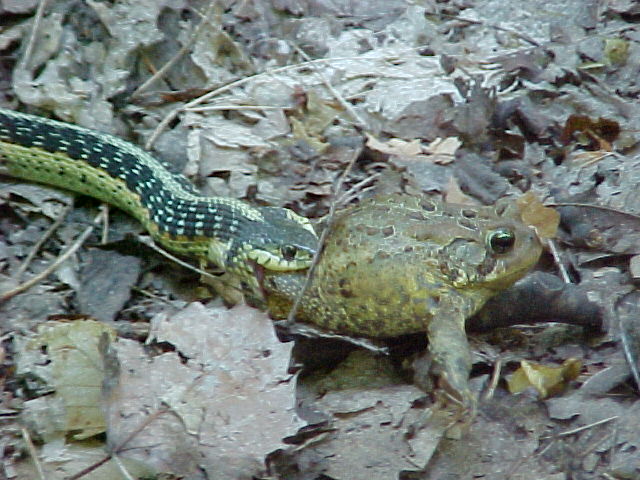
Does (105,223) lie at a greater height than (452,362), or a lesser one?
lesser

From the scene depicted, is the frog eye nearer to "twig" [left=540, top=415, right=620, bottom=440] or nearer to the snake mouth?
"twig" [left=540, top=415, right=620, bottom=440]

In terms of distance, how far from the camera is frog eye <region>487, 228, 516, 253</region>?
3.67 meters

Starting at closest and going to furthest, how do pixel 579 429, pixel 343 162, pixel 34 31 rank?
pixel 579 429 → pixel 343 162 → pixel 34 31

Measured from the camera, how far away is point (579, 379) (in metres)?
3.85

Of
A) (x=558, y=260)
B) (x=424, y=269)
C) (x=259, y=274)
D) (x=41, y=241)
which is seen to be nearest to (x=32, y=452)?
(x=259, y=274)

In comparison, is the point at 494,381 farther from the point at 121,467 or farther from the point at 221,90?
the point at 221,90

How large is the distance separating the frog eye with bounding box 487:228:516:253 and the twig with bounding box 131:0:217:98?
337cm

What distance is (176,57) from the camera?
631 cm

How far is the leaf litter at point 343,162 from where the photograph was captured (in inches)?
138

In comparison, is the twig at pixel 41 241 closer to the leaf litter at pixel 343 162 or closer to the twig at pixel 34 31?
the leaf litter at pixel 343 162

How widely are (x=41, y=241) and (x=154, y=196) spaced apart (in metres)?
0.74

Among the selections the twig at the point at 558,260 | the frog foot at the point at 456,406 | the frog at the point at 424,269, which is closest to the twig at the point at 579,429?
the frog foot at the point at 456,406

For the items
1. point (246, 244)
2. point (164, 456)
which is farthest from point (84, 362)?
point (246, 244)

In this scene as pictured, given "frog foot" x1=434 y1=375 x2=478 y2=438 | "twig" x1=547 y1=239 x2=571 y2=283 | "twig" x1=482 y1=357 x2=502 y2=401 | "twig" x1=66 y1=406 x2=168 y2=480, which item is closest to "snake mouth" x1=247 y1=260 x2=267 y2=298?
"twig" x1=66 y1=406 x2=168 y2=480
